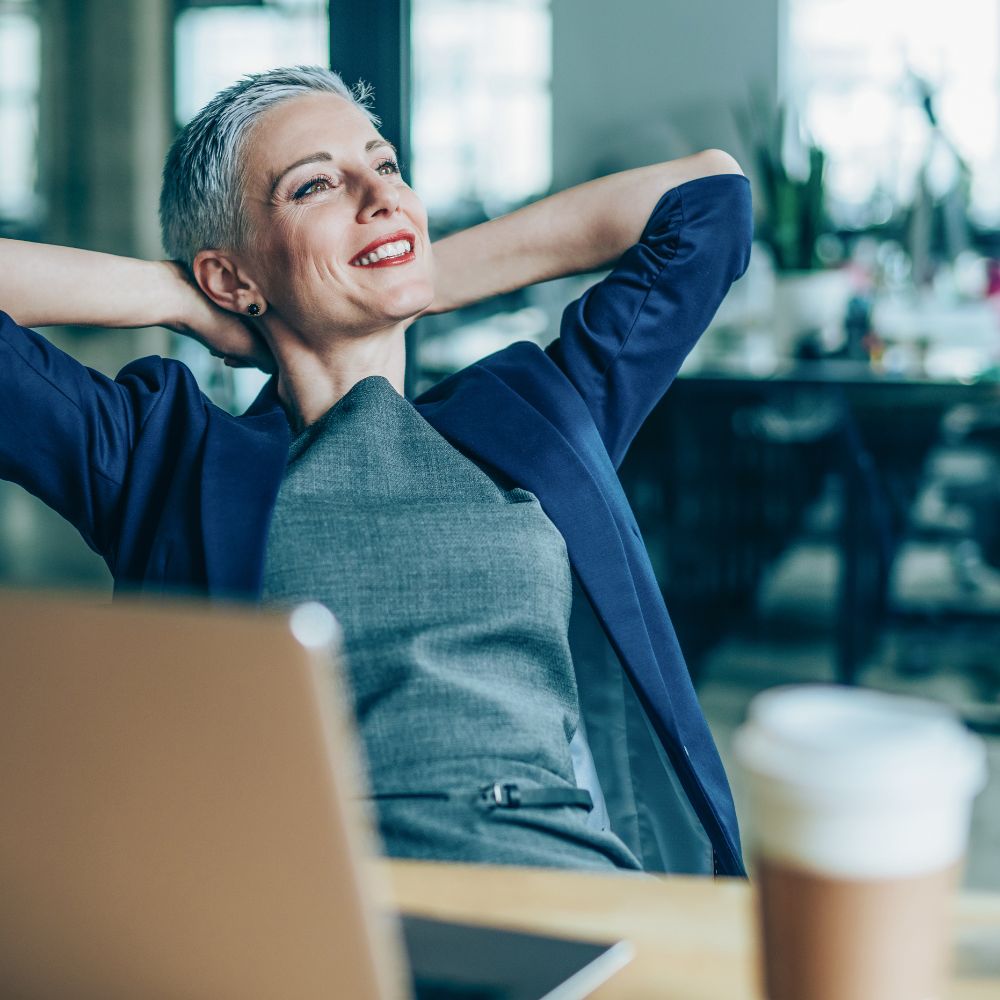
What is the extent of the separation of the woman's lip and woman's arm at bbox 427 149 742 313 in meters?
0.16

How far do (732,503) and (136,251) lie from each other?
4.03 m

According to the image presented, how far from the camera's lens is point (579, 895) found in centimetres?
74

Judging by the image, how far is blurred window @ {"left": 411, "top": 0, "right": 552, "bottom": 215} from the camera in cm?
759

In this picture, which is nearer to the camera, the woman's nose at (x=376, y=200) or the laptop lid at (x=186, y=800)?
the laptop lid at (x=186, y=800)

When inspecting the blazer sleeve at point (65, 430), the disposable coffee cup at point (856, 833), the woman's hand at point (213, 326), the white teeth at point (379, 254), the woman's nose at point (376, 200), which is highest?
the woman's nose at point (376, 200)

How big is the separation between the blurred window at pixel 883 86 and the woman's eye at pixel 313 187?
5.74m

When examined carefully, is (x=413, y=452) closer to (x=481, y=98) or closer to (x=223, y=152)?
(x=223, y=152)

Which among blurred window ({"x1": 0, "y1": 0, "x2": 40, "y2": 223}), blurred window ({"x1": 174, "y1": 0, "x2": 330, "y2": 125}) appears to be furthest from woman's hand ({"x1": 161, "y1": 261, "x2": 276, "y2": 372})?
blurred window ({"x1": 0, "y1": 0, "x2": 40, "y2": 223})

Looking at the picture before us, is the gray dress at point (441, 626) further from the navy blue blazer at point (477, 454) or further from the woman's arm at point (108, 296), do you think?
the woman's arm at point (108, 296)

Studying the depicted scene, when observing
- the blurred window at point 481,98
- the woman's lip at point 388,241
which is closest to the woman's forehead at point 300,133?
the woman's lip at point 388,241

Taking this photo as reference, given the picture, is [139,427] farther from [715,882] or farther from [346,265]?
[715,882]

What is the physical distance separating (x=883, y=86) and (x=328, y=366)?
257 inches

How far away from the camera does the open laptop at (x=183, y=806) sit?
1.46 ft

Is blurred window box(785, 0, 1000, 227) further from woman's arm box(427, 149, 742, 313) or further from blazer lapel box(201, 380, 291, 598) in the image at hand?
blazer lapel box(201, 380, 291, 598)
